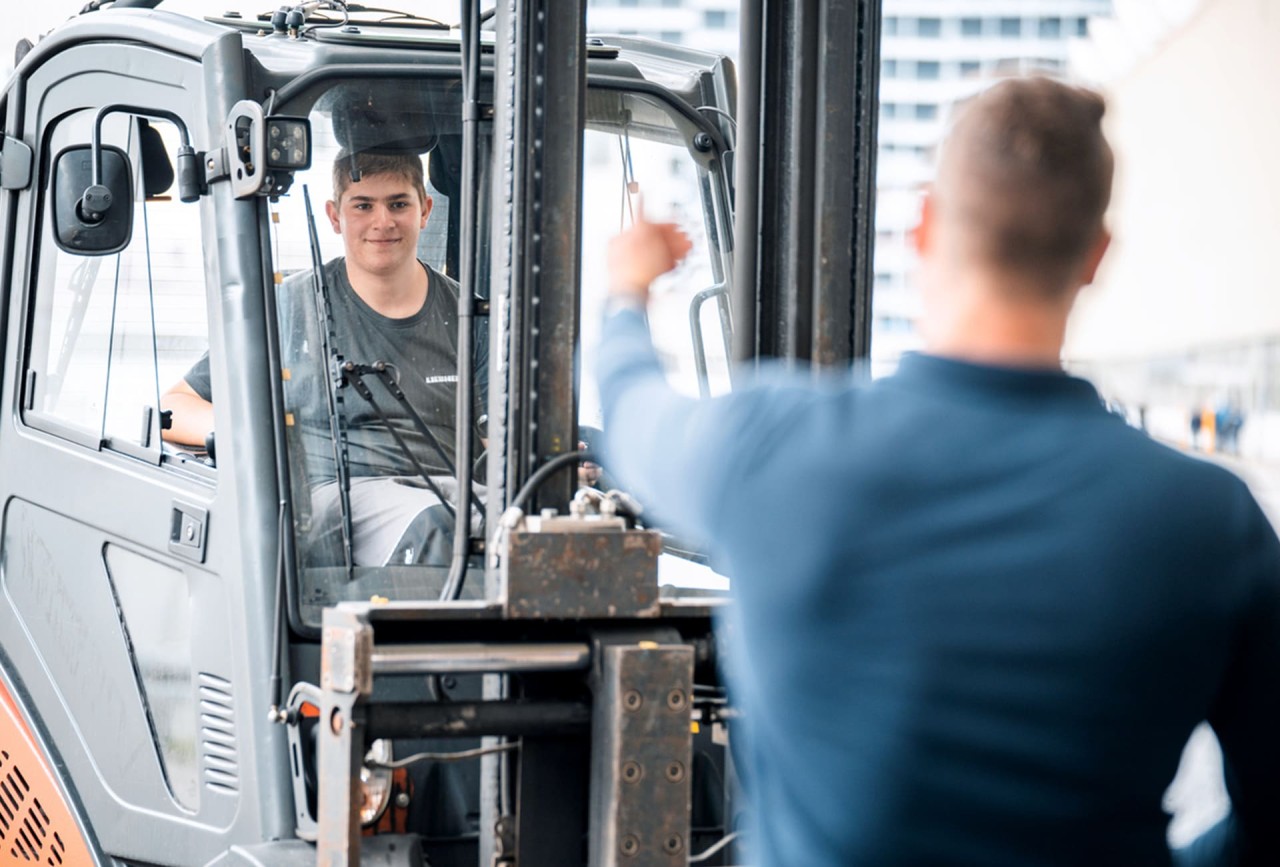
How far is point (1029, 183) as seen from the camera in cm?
141

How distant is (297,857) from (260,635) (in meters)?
0.48

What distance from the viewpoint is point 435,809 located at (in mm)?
3246

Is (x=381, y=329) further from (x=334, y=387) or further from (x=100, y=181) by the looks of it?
(x=100, y=181)

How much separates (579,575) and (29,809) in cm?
241

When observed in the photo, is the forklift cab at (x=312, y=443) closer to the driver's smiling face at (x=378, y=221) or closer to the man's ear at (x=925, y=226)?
the driver's smiling face at (x=378, y=221)

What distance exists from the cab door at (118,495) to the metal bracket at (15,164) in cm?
3

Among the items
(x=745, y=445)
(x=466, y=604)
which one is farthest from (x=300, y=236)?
(x=745, y=445)

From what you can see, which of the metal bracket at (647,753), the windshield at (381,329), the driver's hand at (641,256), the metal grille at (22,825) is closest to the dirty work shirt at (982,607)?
the driver's hand at (641,256)

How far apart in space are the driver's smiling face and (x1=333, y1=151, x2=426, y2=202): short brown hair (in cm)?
1

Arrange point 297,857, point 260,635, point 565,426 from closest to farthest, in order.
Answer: point 565,426, point 297,857, point 260,635

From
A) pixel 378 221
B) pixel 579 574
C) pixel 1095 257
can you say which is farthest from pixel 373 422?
pixel 1095 257

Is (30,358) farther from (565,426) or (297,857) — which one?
(565,426)

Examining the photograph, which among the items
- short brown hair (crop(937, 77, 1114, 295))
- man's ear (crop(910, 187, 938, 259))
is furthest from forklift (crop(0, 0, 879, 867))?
short brown hair (crop(937, 77, 1114, 295))

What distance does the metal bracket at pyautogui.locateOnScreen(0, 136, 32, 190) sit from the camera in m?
4.00
